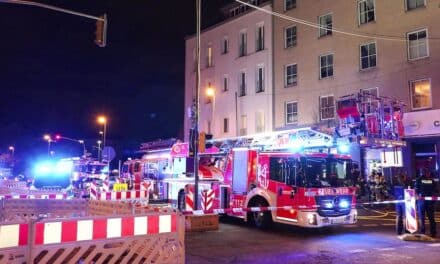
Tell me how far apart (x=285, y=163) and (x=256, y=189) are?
130 cm

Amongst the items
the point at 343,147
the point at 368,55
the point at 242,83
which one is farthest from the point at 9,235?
the point at 242,83

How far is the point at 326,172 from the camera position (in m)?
13.1

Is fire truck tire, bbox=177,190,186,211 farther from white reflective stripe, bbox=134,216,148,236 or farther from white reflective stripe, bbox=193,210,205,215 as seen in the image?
white reflective stripe, bbox=134,216,148,236

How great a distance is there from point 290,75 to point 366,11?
700cm

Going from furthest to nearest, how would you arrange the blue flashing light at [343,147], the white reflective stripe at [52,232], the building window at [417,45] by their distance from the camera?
the building window at [417,45]
the blue flashing light at [343,147]
the white reflective stripe at [52,232]

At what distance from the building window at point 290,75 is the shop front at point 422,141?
920 cm

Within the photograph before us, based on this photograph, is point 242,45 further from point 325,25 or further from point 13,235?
point 13,235

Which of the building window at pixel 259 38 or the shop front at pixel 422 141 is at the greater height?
the building window at pixel 259 38

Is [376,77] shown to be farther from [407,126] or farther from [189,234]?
[189,234]

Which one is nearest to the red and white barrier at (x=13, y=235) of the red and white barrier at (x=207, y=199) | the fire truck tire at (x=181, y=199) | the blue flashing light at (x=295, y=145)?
the red and white barrier at (x=207, y=199)

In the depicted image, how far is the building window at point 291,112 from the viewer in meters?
32.9

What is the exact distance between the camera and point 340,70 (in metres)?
30.1

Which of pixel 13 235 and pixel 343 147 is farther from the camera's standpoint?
pixel 343 147

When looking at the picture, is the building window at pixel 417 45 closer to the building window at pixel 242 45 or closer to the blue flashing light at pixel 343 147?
the blue flashing light at pixel 343 147
